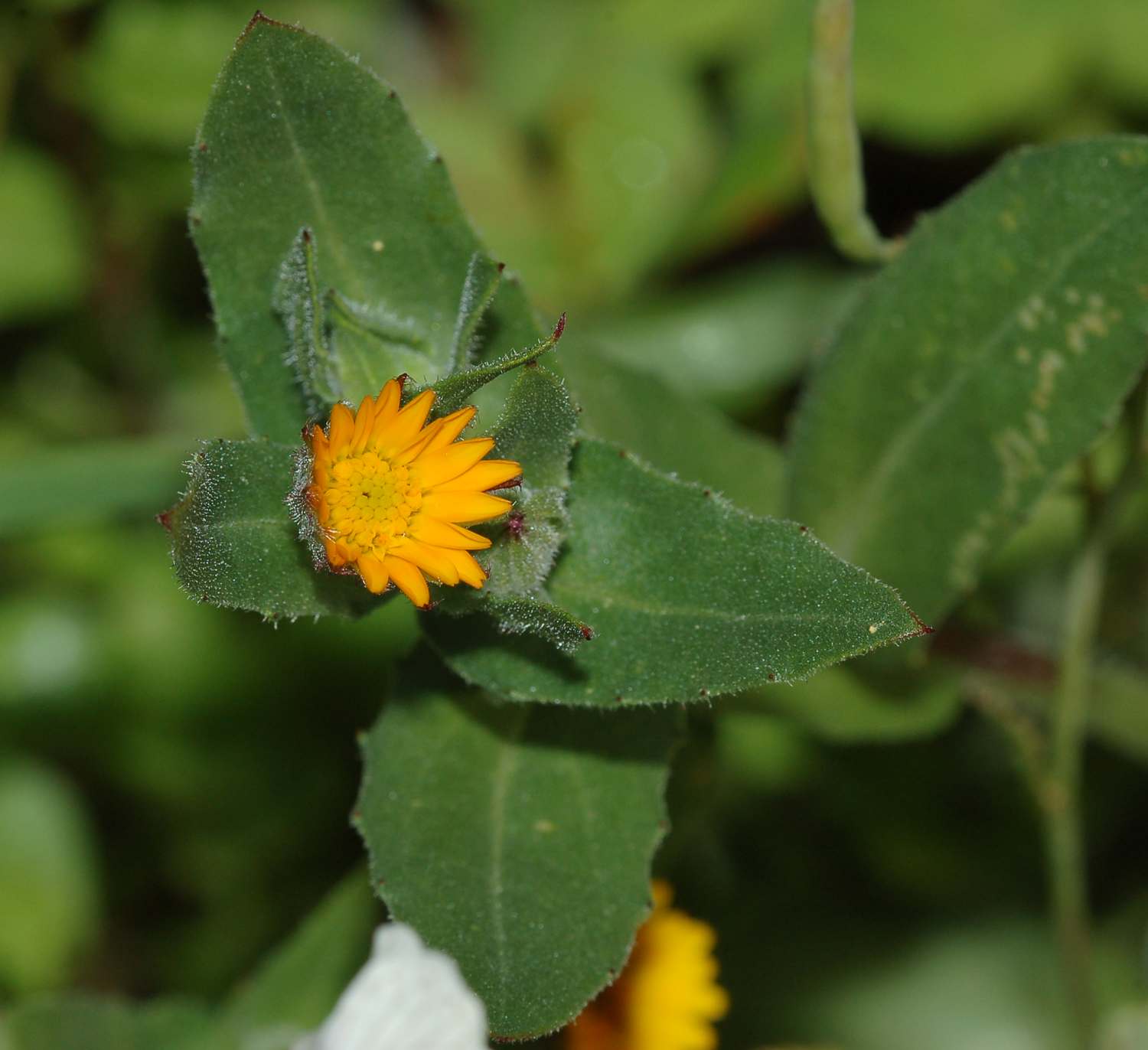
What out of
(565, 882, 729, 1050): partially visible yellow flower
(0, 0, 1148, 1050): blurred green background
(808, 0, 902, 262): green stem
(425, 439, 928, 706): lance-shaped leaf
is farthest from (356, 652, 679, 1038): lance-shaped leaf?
(0, 0, 1148, 1050): blurred green background

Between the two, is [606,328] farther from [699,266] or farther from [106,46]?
[106,46]

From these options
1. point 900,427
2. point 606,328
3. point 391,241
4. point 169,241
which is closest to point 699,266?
point 606,328

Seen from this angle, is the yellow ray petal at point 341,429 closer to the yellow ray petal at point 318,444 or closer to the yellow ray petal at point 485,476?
the yellow ray petal at point 318,444

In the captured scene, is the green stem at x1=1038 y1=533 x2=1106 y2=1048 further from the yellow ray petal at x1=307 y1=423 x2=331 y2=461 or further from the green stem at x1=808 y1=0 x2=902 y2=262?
the yellow ray petal at x1=307 y1=423 x2=331 y2=461

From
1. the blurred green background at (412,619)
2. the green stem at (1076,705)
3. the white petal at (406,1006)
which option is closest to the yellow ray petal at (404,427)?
the white petal at (406,1006)

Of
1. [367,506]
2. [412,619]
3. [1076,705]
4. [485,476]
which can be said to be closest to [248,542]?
[367,506]

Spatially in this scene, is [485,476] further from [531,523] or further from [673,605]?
[673,605]
